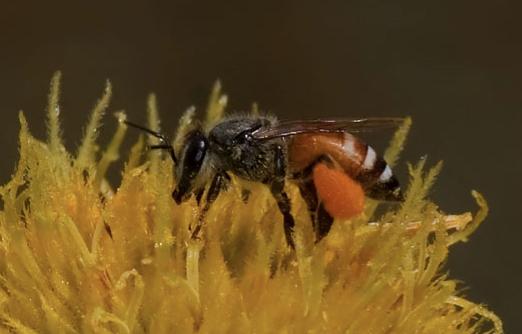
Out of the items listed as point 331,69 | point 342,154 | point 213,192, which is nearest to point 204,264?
point 213,192

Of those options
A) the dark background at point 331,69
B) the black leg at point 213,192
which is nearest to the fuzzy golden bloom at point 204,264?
the black leg at point 213,192

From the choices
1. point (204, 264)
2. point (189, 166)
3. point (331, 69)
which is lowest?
point (204, 264)

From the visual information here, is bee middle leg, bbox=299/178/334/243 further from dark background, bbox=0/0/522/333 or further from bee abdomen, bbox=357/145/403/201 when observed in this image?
dark background, bbox=0/0/522/333

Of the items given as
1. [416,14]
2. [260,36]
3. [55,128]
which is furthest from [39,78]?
[55,128]

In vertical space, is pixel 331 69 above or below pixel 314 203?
above

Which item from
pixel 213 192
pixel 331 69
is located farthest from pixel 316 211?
pixel 331 69

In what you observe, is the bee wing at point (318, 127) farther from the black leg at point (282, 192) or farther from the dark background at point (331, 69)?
the dark background at point (331, 69)

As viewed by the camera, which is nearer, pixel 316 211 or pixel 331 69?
pixel 316 211

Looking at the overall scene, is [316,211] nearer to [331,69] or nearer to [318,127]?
[318,127]
